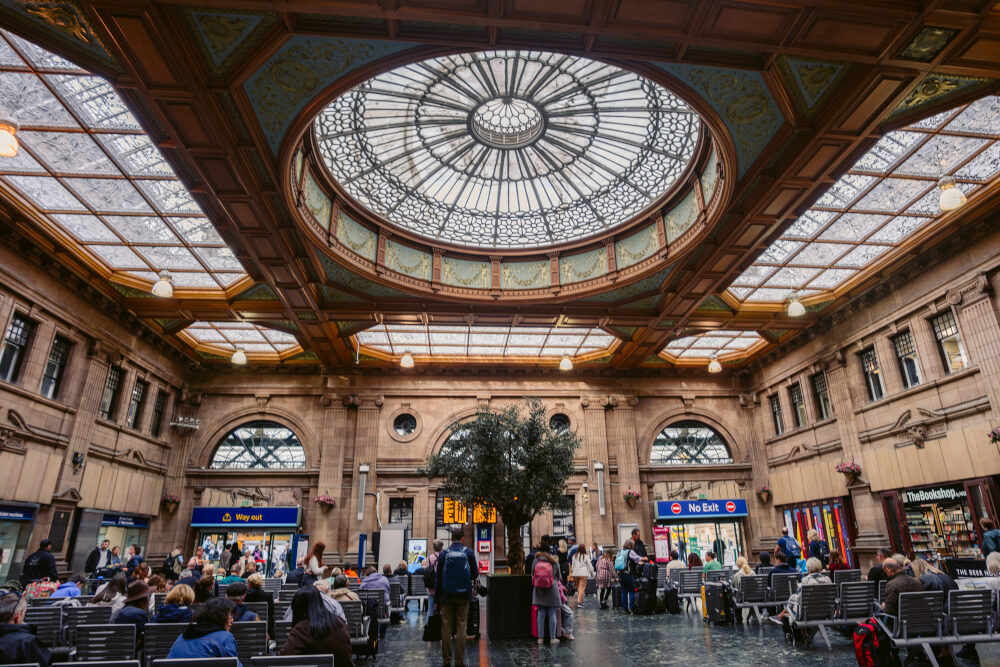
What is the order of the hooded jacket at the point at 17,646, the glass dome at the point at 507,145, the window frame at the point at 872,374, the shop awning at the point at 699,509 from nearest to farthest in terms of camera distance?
the hooded jacket at the point at 17,646, the glass dome at the point at 507,145, the window frame at the point at 872,374, the shop awning at the point at 699,509

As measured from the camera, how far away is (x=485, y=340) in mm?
22000

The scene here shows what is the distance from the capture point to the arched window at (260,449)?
74.5 feet

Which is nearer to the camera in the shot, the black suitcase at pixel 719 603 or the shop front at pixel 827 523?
the black suitcase at pixel 719 603

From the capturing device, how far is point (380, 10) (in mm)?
7586

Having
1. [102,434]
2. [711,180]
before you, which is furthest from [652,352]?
[102,434]

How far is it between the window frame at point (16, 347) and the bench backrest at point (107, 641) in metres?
10.5

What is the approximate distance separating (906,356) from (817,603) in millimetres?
10970

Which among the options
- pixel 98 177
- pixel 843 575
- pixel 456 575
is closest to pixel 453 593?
pixel 456 575

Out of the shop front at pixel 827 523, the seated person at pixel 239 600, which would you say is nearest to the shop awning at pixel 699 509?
the shop front at pixel 827 523

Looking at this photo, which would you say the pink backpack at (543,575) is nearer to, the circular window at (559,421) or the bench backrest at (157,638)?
the bench backrest at (157,638)

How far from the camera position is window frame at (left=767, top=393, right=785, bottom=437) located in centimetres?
2322

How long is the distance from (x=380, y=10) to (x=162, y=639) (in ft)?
25.9

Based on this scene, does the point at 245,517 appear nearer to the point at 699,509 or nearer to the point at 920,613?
the point at 699,509

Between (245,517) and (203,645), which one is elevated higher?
(245,517)
